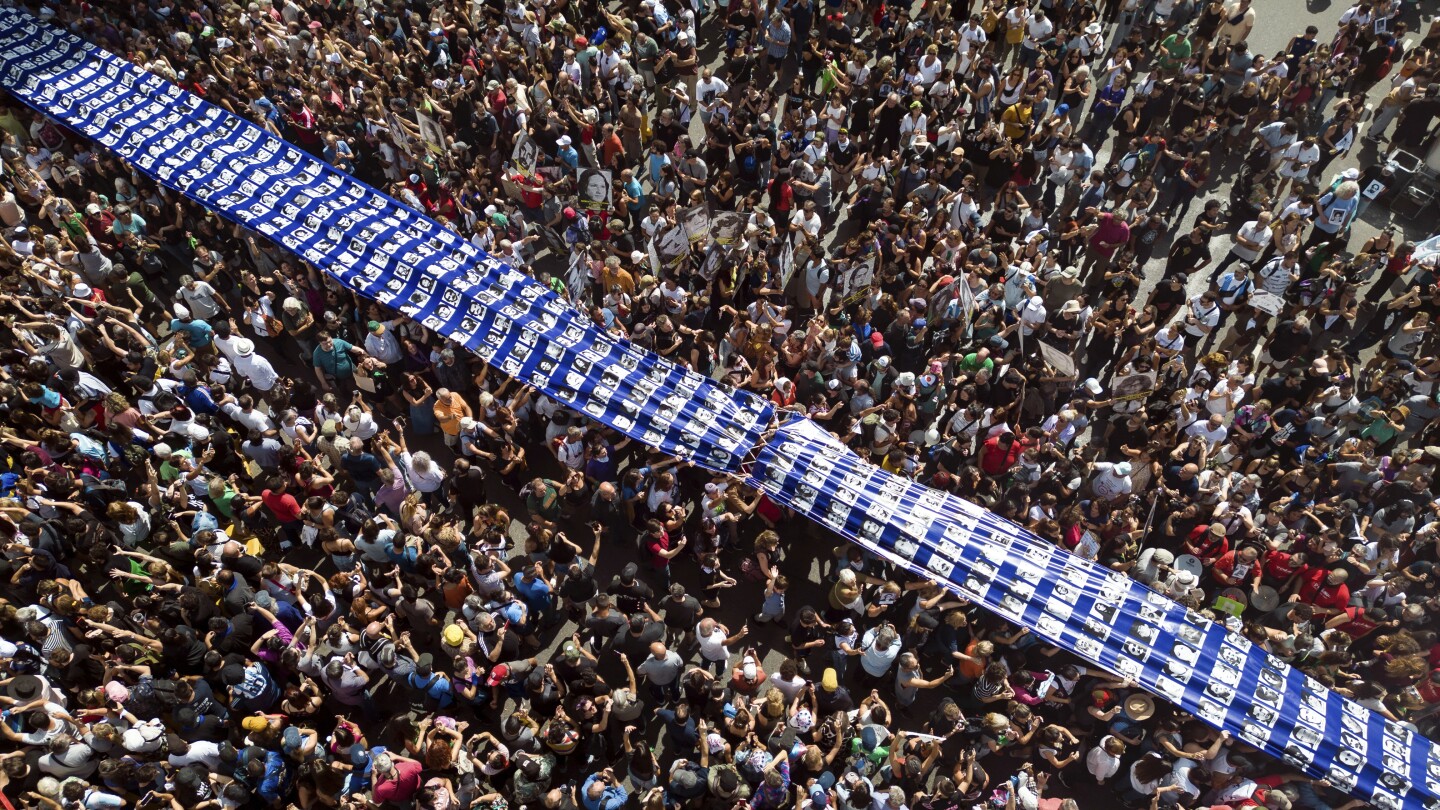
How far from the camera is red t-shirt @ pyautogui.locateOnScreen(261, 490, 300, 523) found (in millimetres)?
12000

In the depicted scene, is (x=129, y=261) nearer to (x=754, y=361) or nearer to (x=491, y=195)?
(x=491, y=195)

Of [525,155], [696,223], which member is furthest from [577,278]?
[525,155]

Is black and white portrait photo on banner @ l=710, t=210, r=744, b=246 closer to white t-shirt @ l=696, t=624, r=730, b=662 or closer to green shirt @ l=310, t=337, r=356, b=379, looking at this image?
green shirt @ l=310, t=337, r=356, b=379

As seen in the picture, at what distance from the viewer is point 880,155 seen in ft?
59.0

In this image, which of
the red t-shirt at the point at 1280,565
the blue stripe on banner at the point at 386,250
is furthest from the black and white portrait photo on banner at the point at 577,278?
the red t-shirt at the point at 1280,565

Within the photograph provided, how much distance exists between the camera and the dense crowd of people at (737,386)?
1034 cm

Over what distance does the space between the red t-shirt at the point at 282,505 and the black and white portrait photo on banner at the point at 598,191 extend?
22.3 ft

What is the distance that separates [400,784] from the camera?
32.0 ft

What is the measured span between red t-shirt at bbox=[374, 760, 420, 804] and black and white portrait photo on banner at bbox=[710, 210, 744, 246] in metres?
8.70

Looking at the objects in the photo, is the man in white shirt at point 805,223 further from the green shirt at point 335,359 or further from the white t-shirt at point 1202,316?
the green shirt at point 335,359

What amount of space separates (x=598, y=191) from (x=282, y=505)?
7.01 m

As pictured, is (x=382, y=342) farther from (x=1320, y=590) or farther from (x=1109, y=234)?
(x=1320, y=590)

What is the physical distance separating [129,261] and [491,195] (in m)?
6.44

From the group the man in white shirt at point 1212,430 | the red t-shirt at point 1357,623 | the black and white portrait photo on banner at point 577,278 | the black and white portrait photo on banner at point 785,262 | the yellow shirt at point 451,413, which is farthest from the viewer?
the black and white portrait photo on banner at point 785,262
